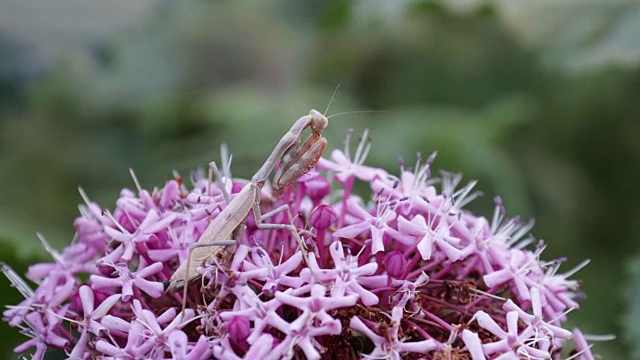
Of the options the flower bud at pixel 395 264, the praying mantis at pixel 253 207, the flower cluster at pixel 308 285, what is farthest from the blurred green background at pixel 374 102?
the flower bud at pixel 395 264

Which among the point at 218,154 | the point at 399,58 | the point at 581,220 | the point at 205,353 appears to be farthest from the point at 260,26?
the point at 205,353

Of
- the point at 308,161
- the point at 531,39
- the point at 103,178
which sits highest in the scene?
the point at 531,39

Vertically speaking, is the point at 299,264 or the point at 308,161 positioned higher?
the point at 308,161

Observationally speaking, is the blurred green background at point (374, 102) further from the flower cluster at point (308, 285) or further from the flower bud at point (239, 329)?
the flower bud at point (239, 329)

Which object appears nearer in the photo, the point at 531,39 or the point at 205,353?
the point at 205,353

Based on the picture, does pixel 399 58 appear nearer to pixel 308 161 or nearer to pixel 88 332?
pixel 308 161

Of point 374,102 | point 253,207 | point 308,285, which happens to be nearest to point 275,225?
point 253,207
